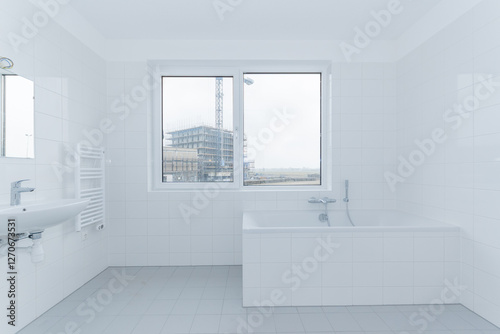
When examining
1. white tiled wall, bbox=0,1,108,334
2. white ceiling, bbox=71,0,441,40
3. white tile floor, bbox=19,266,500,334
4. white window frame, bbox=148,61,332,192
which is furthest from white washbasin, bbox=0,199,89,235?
white ceiling, bbox=71,0,441,40

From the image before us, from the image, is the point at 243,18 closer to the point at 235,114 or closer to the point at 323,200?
the point at 235,114

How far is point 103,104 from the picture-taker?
2742 millimetres

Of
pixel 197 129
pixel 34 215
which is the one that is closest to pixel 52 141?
pixel 34 215

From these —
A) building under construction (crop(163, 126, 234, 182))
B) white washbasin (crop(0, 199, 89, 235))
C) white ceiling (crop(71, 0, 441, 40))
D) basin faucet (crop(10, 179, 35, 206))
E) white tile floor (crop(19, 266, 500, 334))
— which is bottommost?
white tile floor (crop(19, 266, 500, 334))

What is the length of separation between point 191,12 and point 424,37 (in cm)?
203

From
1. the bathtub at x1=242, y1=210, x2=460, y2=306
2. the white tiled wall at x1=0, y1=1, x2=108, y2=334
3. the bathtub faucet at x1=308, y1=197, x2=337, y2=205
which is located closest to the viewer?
the white tiled wall at x1=0, y1=1, x2=108, y2=334

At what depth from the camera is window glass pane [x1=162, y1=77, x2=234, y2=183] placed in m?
2.97

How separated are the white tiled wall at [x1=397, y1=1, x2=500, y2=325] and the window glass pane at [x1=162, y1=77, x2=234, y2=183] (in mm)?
1835

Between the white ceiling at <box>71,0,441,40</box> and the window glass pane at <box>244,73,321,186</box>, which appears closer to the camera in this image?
the white ceiling at <box>71,0,441,40</box>

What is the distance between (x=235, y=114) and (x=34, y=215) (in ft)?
6.51

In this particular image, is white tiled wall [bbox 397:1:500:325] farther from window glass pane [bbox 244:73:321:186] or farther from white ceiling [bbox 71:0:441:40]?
window glass pane [bbox 244:73:321:186]

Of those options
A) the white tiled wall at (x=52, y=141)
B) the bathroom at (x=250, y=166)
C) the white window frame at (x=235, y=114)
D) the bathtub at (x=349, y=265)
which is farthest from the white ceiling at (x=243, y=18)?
the bathtub at (x=349, y=265)

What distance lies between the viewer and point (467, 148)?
1.96m

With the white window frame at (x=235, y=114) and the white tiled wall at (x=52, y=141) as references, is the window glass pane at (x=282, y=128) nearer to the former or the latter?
the white window frame at (x=235, y=114)
